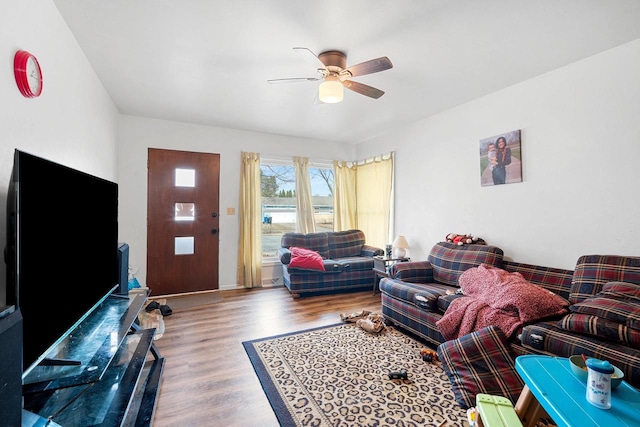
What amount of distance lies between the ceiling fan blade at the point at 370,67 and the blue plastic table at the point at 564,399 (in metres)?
2.03

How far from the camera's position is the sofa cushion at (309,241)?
4.43 meters

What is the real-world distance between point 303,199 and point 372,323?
2.65 m

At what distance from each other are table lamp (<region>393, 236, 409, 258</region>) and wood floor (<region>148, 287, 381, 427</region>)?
69 centimetres

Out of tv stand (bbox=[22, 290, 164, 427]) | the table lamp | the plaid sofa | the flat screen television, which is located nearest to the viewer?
the flat screen television

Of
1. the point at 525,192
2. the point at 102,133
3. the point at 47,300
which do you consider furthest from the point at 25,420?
the point at 525,192

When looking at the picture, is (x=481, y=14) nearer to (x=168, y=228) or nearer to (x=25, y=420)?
(x=25, y=420)

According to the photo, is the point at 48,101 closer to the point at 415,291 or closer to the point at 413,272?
the point at 415,291

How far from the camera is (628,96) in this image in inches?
84.7

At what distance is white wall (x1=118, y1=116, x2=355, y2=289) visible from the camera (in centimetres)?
381

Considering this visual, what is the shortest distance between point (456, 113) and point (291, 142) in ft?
8.59

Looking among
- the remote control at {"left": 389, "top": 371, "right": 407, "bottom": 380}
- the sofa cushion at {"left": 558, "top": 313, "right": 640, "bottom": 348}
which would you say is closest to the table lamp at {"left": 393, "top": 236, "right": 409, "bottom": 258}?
the remote control at {"left": 389, "top": 371, "right": 407, "bottom": 380}

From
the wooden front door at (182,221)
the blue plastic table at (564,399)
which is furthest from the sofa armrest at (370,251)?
the blue plastic table at (564,399)

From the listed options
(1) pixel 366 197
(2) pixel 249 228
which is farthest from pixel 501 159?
(2) pixel 249 228

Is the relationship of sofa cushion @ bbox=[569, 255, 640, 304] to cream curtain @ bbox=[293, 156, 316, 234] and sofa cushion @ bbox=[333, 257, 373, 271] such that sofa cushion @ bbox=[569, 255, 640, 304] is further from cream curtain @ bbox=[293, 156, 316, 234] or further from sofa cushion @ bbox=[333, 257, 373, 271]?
cream curtain @ bbox=[293, 156, 316, 234]
